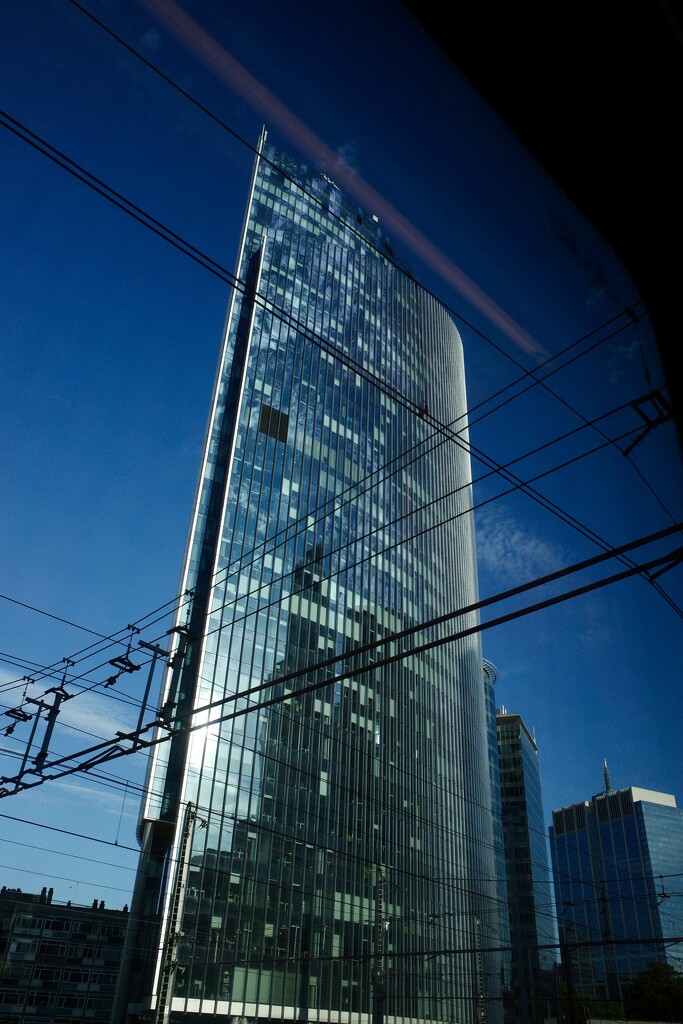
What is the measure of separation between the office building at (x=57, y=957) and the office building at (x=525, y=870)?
4593 cm

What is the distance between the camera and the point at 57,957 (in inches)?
3135

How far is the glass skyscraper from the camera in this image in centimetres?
4344

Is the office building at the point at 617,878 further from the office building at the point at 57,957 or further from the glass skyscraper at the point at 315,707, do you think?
the office building at the point at 57,957

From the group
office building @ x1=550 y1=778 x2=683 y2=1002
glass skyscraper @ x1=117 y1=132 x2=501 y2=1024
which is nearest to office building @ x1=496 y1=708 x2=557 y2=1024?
office building @ x1=550 y1=778 x2=683 y2=1002

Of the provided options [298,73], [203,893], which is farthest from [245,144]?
[203,893]

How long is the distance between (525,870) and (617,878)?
16.3 metres

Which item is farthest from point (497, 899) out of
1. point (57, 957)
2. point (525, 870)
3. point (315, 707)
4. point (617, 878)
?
point (57, 957)

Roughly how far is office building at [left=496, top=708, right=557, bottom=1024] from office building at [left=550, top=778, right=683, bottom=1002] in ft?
12.4

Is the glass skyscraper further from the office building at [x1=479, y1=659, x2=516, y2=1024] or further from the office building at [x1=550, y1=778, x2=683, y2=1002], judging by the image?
the office building at [x1=550, y1=778, x2=683, y2=1002]

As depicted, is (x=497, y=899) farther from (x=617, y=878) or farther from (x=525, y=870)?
(x=525, y=870)

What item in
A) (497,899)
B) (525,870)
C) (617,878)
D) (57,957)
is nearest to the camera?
(497,899)

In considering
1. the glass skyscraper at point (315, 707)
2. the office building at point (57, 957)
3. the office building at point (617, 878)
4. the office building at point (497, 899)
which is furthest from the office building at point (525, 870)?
the office building at point (57, 957)

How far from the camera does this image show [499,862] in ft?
292

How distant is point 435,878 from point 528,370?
215 ft
